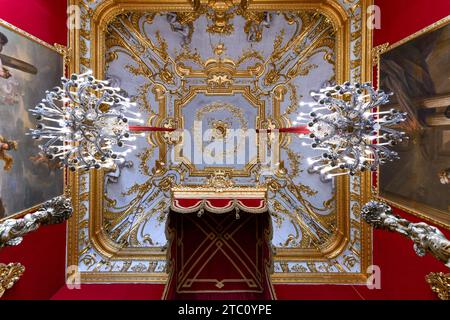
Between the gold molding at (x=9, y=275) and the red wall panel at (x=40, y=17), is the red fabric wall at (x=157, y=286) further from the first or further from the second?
the gold molding at (x=9, y=275)

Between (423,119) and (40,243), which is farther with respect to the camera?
(40,243)

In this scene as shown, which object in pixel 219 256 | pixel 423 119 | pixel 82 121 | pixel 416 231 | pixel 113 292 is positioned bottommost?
pixel 113 292

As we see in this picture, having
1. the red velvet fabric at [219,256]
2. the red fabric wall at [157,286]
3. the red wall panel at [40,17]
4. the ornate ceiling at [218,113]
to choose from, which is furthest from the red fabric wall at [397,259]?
the red wall panel at [40,17]

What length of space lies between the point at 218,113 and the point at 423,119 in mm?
3544

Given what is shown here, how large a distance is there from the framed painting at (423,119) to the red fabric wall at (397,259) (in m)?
0.24

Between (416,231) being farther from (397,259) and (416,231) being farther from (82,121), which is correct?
(82,121)

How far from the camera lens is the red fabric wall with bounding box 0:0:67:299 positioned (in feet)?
11.6

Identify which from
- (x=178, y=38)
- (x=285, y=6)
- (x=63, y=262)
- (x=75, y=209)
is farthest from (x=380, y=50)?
(x=63, y=262)

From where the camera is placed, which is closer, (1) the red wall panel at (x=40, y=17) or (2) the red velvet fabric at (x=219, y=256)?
(1) the red wall panel at (x=40, y=17)

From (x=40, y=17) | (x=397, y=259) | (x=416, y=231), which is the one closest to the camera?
(x=416, y=231)

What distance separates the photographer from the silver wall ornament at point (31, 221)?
2.26 meters

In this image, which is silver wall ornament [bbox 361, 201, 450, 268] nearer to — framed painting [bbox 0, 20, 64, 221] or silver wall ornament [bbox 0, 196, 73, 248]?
silver wall ornament [bbox 0, 196, 73, 248]

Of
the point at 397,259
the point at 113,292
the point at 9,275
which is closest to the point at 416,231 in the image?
the point at 397,259

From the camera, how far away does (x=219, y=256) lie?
176 inches
